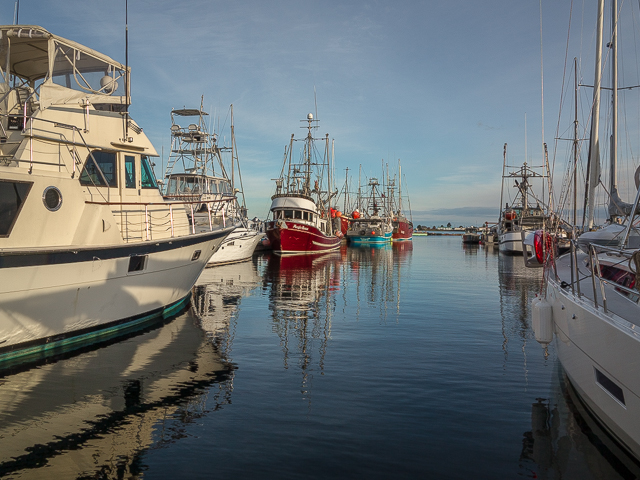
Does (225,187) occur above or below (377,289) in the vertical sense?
above

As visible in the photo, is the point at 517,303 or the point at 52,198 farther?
the point at 517,303

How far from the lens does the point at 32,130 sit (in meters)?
10.1

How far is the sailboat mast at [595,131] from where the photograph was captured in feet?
39.3

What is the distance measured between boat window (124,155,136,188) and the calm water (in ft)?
13.0

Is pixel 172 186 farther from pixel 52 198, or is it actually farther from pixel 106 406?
pixel 106 406

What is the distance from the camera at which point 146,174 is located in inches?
521

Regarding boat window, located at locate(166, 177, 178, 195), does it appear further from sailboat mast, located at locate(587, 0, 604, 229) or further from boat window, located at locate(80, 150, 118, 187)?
sailboat mast, located at locate(587, 0, 604, 229)

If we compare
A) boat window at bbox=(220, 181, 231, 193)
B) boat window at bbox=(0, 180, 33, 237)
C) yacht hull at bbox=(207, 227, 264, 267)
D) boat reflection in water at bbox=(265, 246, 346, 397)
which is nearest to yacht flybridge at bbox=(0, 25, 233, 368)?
boat window at bbox=(0, 180, 33, 237)

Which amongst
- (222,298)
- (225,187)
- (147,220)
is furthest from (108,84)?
(225,187)

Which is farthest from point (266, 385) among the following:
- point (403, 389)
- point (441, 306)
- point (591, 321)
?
point (441, 306)

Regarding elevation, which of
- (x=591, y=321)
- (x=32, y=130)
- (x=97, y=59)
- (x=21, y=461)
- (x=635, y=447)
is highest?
(x=97, y=59)

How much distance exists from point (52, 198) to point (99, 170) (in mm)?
1525

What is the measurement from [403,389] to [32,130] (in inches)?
369

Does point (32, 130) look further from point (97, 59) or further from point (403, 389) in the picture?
point (403, 389)
